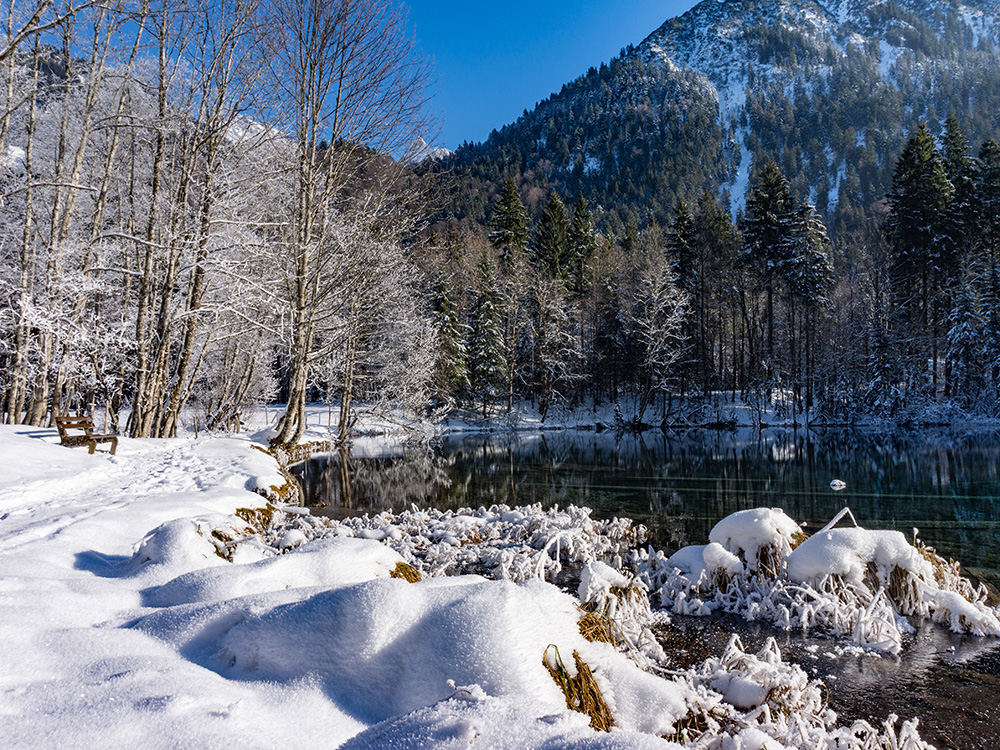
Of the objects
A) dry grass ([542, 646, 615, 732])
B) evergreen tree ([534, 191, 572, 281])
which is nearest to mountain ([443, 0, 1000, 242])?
evergreen tree ([534, 191, 572, 281])

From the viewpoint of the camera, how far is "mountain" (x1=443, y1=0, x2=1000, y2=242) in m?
101

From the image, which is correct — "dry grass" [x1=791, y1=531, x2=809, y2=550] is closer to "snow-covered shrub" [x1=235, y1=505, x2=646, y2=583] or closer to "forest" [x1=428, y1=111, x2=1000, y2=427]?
"snow-covered shrub" [x1=235, y1=505, x2=646, y2=583]

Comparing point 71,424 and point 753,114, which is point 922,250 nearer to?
point 71,424

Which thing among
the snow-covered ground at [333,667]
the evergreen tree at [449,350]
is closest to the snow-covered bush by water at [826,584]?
the snow-covered ground at [333,667]

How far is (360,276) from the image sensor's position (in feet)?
54.2

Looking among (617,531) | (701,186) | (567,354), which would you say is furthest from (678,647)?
(701,186)

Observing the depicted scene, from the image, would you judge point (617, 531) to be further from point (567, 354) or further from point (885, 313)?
point (885, 313)

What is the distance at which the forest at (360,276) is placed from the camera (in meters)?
13.5

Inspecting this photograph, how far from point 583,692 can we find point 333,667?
1.01 m

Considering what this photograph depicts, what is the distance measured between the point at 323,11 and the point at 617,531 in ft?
46.0

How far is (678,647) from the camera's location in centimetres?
466

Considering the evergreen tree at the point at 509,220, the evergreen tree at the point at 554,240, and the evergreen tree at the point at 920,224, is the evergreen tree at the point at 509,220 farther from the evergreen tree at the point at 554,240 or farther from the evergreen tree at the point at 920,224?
the evergreen tree at the point at 920,224

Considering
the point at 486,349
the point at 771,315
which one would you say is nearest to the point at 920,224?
the point at 771,315

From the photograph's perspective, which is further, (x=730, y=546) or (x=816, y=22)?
(x=816, y=22)
